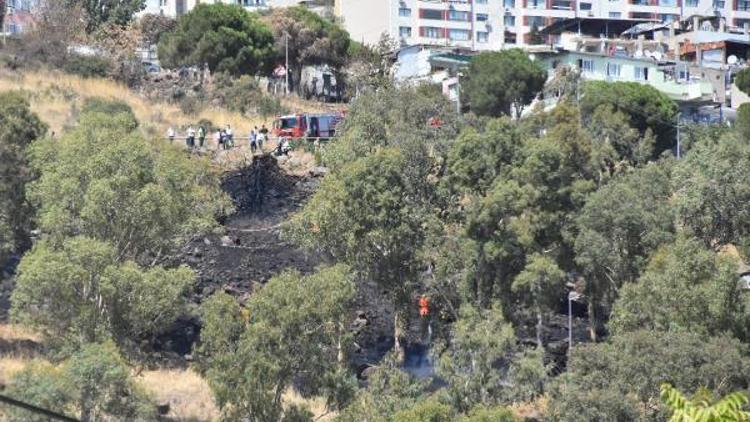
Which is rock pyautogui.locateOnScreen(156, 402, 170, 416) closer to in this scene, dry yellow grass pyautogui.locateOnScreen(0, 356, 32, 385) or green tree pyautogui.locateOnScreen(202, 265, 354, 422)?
green tree pyautogui.locateOnScreen(202, 265, 354, 422)

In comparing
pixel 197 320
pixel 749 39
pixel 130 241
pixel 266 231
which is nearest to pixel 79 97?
pixel 266 231

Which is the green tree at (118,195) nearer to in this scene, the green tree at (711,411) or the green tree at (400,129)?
the green tree at (400,129)

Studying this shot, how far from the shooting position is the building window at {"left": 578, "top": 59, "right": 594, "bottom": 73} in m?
85.8

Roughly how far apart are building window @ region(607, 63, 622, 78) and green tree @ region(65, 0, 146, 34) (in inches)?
1115

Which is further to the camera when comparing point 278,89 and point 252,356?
point 278,89

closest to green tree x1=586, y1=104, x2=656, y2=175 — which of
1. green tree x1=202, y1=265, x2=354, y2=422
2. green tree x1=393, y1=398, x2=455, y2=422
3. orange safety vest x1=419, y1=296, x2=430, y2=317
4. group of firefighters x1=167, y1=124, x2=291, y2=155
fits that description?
group of firefighters x1=167, y1=124, x2=291, y2=155

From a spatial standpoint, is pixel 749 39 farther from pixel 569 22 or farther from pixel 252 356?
pixel 252 356

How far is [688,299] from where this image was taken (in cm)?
4153

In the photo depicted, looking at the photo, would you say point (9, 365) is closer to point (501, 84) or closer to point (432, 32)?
point (501, 84)

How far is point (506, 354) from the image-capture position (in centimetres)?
4169

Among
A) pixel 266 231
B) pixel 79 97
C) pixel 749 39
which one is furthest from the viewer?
pixel 749 39

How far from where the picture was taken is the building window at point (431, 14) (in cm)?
10381

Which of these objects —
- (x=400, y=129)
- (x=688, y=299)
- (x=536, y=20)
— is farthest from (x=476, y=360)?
(x=536, y=20)

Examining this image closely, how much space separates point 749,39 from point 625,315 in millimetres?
60149
